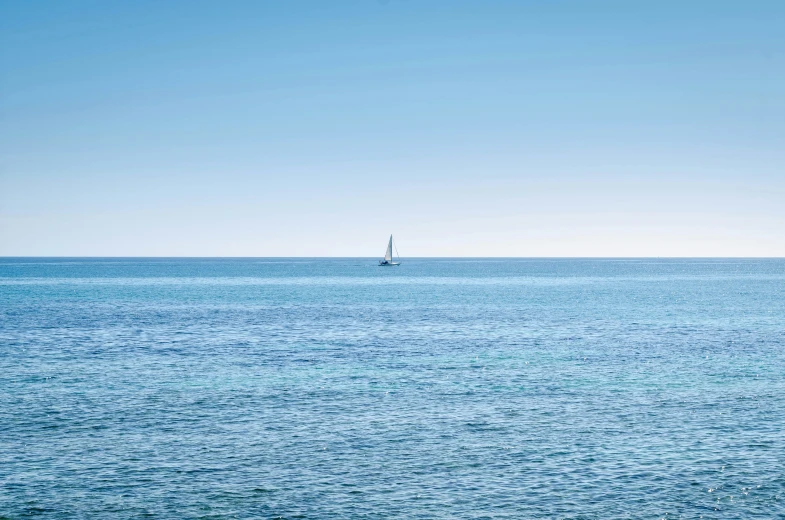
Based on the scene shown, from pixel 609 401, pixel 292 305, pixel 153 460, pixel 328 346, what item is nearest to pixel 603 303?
pixel 292 305

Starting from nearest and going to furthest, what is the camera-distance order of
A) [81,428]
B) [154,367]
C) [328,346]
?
[81,428], [154,367], [328,346]

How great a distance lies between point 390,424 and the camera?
1435 inches

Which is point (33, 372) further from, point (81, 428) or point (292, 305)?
point (292, 305)

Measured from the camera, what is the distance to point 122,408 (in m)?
39.4

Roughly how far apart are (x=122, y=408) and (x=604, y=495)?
26782mm

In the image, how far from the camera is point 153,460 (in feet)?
100.0

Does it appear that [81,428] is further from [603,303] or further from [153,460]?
[603,303]

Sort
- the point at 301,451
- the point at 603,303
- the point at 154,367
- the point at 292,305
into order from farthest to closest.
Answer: the point at 603,303
the point at 292,305
the point at 154,367
the point at 301,451

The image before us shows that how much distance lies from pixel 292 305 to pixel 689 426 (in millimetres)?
85208

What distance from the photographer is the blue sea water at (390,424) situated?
26.4m

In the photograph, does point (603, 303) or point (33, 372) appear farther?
point (603, 303)

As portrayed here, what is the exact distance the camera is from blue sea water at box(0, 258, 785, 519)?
26359 mm

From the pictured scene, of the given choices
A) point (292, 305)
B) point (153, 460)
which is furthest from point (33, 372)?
point (292, 305)

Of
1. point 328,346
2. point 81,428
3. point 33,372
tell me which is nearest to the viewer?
point 81,428
